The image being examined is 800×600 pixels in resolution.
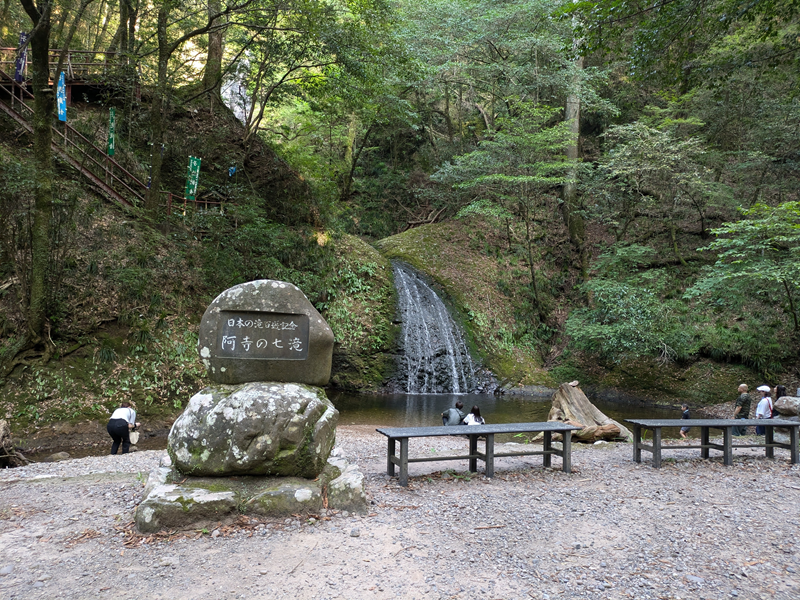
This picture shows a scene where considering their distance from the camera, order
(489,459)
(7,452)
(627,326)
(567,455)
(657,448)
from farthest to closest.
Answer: (627,326)
(7,452)
(657,448)
(567,455)
(489,459)

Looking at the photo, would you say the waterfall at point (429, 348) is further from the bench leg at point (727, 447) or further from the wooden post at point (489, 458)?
the wooden post at point (489, 458)

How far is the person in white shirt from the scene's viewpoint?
8203mm

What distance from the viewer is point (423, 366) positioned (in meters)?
16.4

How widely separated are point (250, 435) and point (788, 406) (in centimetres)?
1035

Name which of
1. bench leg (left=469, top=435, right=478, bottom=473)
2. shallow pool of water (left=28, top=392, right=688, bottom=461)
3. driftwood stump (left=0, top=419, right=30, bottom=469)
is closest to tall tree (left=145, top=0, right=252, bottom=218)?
shallow pool of water (left=28, top=392, right=688, bottom=461)

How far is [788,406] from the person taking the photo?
9.82m

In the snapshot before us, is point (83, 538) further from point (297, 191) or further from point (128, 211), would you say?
point (297, 191)

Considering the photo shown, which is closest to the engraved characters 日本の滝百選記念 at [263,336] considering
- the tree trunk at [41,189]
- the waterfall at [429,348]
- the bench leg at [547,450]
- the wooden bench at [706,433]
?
the bench leg at [547,450]

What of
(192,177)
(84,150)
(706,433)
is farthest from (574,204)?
(84,150)

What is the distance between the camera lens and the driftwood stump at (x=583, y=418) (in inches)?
364

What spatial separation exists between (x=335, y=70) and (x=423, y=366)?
9263mm

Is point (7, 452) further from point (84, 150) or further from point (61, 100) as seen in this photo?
point (84, 150)

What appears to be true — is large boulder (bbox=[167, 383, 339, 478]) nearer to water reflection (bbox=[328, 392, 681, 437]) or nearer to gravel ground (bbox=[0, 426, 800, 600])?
gravel ground (bbox=[0, 426, 800, 600])

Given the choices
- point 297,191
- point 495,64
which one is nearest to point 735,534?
point 297,191
